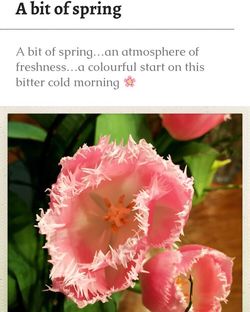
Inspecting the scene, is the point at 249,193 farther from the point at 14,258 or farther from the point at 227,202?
the point at 14,258

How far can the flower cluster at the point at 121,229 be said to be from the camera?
499 millimetres

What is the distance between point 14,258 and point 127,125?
6.4 inches

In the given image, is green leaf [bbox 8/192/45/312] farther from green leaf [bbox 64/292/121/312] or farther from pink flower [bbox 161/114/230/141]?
pink flower [bbox 161/114/230/141]

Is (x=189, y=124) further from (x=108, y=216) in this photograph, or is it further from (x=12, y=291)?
(x=12, y=291)

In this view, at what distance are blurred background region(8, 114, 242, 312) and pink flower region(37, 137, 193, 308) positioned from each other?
1 cm

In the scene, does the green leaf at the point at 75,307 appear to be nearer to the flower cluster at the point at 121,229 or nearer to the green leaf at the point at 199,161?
the flower cluster at the point at 121,229

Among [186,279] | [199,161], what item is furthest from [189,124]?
[186,279]

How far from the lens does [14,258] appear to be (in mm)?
519

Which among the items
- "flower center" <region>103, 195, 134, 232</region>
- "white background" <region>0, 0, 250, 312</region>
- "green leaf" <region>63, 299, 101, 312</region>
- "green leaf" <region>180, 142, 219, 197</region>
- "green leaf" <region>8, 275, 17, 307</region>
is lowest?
"green leaf" <region>63, 299, 101, 312</region>

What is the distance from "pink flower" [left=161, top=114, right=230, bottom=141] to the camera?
1.71 feet

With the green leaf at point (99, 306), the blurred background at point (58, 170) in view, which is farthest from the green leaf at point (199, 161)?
the green leaf at point (99, 306)

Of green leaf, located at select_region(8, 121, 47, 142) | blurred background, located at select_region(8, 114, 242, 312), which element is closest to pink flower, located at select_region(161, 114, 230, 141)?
blurred background, located at select_region(8, 114, 242, 312)
